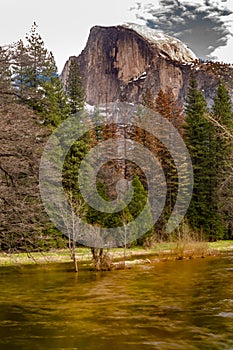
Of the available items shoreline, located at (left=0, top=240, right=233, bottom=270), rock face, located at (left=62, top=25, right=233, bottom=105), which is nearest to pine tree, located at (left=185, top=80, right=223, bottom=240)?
shoreline, located at (left=0, top=240, right=233, bottom=270)

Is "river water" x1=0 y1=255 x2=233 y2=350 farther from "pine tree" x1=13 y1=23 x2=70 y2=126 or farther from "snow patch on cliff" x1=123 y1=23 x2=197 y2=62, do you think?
"snow patch on cliff" x1=123 y1=23 x2=197 y2=62

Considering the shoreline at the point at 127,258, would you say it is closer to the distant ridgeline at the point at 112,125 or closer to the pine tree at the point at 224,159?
the distant ridgeline at the point at 112,125

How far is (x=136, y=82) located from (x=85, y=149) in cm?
4215

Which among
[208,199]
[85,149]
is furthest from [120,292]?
[208,199]

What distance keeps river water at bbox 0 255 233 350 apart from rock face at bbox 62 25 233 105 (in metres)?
57.1

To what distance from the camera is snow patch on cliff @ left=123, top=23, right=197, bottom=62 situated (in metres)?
78.5

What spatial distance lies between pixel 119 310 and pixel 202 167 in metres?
30.6

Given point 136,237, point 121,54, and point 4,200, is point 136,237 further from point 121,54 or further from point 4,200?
point 121,54

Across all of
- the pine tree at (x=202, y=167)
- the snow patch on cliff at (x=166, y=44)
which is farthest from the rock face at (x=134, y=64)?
the pine tree at (x=202, y=167)

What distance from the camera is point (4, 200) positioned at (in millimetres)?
9992

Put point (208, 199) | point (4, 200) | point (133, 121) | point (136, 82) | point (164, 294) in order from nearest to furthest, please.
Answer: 1. point (4, 200)
2. point (164, 294)
3. point (208, 199)
4. point (133, 121)
5. point (136, 82)

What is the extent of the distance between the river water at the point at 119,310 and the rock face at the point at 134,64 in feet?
187

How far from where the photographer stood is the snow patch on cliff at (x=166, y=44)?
78500mm

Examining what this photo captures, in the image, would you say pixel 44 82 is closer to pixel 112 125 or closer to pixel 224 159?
pixel 112 125
